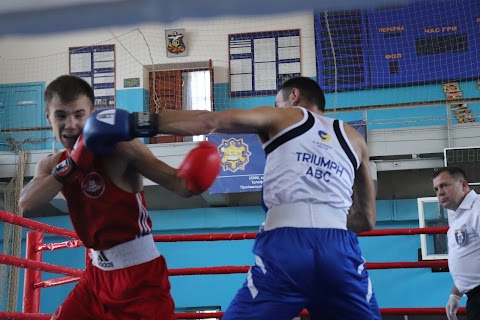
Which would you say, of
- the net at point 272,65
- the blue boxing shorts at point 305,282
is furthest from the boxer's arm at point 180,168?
the net at point 272,65

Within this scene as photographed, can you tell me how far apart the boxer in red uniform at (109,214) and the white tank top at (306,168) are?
40 centimetres

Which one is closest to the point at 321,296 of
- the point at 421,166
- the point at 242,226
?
the point at 421,166

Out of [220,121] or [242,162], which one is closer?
[220,121]

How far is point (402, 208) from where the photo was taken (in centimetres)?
1010

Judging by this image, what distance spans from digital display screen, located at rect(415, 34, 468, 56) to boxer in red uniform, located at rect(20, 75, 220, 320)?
8582 millimetres

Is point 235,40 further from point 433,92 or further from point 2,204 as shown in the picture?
point 2,204

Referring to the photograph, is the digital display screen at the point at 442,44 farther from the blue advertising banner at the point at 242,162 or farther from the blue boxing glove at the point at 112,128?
the blue boxing glove at the point at 112,128

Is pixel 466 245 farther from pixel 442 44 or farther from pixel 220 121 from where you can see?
pixel 442 44

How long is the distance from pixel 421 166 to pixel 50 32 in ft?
22.1

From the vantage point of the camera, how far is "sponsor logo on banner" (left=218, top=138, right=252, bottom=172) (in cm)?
909

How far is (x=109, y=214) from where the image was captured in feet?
7.50

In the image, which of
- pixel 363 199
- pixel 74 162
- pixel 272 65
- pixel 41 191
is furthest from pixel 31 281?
pixel 272 65

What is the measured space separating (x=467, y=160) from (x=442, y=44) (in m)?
2.38

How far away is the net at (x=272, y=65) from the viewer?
32.9 ft
